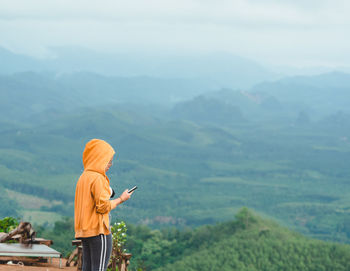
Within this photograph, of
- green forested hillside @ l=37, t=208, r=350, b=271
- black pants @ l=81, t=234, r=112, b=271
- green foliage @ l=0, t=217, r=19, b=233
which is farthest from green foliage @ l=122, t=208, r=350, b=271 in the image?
black pants @ l=81, t=234, r=112, b=271

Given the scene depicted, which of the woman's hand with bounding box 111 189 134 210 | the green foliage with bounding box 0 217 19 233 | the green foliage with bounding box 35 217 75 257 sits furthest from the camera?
the green foliage with bounding box 35 217 75 257

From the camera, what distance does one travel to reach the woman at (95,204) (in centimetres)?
722

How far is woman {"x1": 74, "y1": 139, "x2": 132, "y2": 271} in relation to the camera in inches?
284

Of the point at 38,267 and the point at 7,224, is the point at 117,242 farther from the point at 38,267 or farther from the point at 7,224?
the point at 7,224

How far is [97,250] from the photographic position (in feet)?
24.4

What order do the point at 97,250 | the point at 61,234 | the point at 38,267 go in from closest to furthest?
the point at 97,250 < the point at 38,267 < the point at 61,234

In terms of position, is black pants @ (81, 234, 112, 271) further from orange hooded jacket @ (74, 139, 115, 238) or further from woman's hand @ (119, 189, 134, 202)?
woman's hand @ (119, 189, 134, 202)

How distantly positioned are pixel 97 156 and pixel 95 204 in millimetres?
564

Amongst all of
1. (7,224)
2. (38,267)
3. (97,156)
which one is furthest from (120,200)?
(7,224)

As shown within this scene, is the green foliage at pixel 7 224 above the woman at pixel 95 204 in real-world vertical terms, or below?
above

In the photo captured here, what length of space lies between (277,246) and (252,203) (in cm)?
12777

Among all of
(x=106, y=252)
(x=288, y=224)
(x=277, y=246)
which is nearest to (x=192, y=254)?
(x=277, y=246)

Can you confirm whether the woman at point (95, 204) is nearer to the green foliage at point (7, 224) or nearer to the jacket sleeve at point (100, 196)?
the jacket sleeve at point (100, 196)

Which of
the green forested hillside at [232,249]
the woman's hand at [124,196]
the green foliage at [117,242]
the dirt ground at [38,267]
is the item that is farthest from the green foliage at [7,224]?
the green forested hillside at [232,249]
